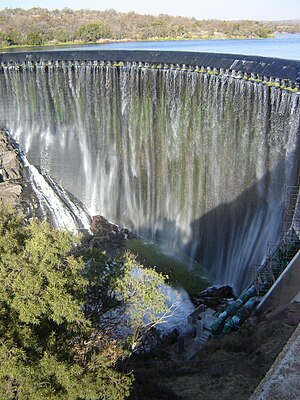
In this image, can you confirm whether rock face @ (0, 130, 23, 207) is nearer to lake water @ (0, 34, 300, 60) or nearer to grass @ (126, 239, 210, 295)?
grass @ (126, 239, 210, 295)

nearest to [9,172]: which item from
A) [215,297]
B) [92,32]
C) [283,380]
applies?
[215,297]

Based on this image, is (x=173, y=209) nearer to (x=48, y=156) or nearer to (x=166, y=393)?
(x=48, y=156)

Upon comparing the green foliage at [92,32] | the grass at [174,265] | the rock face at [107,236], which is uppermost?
the green foliage at [92,32]

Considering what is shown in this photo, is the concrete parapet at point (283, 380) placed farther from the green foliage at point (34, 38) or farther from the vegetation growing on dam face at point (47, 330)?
the green foliage at point (34, 38)

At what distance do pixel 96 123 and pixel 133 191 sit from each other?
385 centimetres

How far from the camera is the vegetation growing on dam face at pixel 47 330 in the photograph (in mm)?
7672

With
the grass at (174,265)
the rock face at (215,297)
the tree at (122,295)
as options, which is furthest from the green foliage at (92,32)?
the tree at (122,295)

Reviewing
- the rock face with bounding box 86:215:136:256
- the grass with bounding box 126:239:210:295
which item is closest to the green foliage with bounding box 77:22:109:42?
the rock face with bounding box 86:215:136:256

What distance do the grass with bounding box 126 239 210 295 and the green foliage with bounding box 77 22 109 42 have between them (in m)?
25.1

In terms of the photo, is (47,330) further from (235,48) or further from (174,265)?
(235,48)

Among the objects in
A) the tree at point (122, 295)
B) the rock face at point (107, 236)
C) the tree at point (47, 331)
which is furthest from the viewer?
the rock face at point (107, 236)

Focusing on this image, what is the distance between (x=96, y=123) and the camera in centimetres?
2350

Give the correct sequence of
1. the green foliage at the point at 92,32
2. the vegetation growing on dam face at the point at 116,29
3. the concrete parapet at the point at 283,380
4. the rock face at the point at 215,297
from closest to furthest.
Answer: the concrete parapet at the point at 283,380
the rock face at the point at 215,297
the vegetation growing on dam face at the point at 116,29
the green foliage at the point at 92,32

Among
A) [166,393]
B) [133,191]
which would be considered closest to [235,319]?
[166,393]
